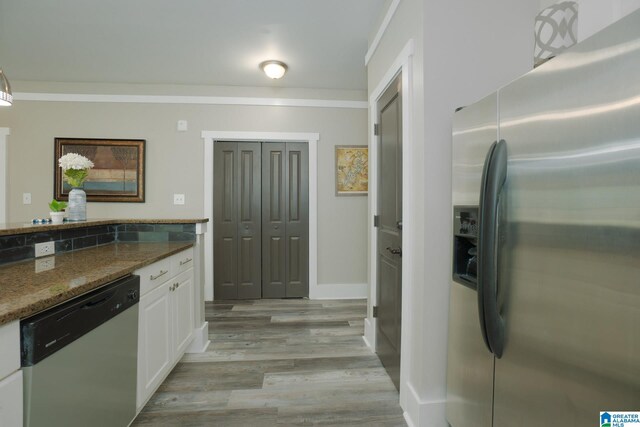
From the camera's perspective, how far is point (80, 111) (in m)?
3.80

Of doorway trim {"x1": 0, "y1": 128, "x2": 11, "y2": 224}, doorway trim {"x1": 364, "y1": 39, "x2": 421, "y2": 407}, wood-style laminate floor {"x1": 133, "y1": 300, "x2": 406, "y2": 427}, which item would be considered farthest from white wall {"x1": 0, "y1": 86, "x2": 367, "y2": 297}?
doorway trim {"x1": 364, "y1": 39, "x2": 421, "y2": 407}

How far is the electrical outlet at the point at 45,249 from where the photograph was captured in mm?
1762

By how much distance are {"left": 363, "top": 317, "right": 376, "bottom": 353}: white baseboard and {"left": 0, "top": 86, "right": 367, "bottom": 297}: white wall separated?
4.38ft

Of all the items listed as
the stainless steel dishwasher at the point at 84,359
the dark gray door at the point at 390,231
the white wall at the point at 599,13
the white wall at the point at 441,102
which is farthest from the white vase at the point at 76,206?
the white wall at the point at 599,13

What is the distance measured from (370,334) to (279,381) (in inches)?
35.1

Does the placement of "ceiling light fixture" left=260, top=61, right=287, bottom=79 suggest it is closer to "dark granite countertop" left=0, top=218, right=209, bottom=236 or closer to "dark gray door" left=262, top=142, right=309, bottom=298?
"dark gray door" left=262, top=142, right=309, bottom=298

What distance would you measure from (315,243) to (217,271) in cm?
131

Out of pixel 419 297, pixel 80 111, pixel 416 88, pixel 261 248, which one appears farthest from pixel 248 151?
pixel 419 297

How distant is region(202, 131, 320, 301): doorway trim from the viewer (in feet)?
12.7

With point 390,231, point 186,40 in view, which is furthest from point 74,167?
point 390,231

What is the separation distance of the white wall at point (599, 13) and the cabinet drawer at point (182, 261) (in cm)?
255

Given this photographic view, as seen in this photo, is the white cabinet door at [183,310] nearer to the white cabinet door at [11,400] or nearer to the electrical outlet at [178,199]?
the white cabinet door at [11,400]

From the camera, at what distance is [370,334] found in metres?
2.63

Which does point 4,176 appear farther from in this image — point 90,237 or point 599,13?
point 599,13
